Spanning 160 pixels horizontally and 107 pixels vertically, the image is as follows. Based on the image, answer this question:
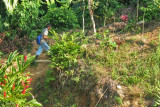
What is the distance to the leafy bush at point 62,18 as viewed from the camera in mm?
9837

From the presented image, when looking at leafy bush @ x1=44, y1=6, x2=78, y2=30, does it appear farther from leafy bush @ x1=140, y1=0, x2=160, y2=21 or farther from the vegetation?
leafy bush @ x1=140, y1=0, x2=160, y2=21

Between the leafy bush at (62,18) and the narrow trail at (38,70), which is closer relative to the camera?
the narrow trail at (38,70)

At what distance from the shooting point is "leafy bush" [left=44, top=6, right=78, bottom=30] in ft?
32.3

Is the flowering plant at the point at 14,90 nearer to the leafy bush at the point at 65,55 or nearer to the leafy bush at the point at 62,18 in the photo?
the leafy bush at the point at 65,55

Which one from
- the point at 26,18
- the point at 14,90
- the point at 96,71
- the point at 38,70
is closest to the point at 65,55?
the point at 96,71

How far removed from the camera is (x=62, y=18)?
987cm

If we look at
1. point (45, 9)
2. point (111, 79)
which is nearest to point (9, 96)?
point (111, 79)

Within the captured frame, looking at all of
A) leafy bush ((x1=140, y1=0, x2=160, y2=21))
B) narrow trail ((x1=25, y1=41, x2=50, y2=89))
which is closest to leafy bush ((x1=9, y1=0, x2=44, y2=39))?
Answer: narrow trail ((x1=25, y1=41, x2=50, y2=89))

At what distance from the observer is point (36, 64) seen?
26.2 ft

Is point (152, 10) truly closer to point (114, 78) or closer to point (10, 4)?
point (114, 78)

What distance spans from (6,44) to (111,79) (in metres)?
5.75

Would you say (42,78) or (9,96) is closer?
(9,96)

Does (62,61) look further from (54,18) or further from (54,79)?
(54,18)

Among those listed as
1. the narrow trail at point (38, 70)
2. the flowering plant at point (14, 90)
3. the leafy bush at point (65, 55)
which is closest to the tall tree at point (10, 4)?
the narrow trail at point (38, 70)
